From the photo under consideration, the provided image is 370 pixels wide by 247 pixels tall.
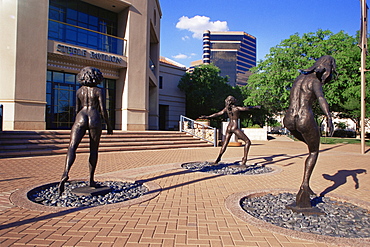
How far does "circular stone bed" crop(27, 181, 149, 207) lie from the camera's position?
4.18 meters

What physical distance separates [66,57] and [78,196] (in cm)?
1305

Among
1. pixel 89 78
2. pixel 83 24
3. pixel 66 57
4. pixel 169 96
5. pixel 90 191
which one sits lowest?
pixel 90 191

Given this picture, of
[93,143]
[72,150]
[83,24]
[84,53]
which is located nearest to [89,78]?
[93,143]

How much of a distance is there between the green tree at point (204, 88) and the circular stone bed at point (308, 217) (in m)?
24.4

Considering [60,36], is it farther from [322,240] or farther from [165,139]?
[322,240]

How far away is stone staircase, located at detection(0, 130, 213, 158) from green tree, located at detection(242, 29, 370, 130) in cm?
1091

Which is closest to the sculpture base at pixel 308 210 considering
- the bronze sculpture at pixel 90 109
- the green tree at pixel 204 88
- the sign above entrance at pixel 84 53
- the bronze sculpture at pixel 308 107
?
the bronze sculpture at pixel 308 107

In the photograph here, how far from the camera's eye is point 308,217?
12.3 feet

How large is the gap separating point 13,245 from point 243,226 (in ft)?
8.61

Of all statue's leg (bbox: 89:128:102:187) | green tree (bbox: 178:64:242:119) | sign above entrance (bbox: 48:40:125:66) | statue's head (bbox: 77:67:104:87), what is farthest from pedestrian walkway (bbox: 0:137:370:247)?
green tree (bbox: 178:64:242:119)

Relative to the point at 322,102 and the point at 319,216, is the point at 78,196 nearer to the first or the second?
the point at 319,216

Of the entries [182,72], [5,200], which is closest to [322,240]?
[5,200]

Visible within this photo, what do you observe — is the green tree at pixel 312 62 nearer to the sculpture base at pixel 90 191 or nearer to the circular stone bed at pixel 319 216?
the circular stone bed at pixel 319 216

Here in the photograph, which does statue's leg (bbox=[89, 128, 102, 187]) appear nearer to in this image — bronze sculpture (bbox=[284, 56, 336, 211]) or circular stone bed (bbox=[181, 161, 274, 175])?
bronze sculpture (bbox=[284, 56, 336, 211])
